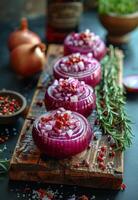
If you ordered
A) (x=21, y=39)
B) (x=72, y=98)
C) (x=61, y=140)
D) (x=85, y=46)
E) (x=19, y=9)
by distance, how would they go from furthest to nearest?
(x=19, y=9), (x=21, y=39), (x=85, y=46), (x=72, y=98), (x=61, y=140)

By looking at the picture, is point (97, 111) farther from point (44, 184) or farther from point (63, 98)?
point (44, 184)

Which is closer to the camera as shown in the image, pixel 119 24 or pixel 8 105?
pixel 8 105

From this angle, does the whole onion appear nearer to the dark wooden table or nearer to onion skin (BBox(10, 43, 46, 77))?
the dark wooden table

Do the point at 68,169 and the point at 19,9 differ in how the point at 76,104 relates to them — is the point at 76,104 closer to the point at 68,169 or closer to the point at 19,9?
the point at 68,169

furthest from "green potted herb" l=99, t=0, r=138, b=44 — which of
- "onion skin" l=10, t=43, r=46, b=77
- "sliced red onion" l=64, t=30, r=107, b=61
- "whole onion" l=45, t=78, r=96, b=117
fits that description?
"whole onion" l=45, t=78, r=96, b=117

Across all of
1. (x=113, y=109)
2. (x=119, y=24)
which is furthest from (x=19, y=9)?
(x=113, y=109)

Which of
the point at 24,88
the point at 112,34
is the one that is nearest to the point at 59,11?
the point at 112,34

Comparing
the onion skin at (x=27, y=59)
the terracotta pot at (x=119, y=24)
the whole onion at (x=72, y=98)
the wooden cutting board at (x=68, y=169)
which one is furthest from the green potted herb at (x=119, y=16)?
the wooden cutting board at (x=68, y=169)
